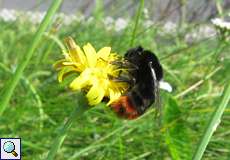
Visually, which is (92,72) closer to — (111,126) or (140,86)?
(140,86)

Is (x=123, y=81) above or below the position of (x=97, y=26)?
below

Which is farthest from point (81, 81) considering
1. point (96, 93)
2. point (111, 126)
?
point (111, 126)

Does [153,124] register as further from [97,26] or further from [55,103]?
[97,26]

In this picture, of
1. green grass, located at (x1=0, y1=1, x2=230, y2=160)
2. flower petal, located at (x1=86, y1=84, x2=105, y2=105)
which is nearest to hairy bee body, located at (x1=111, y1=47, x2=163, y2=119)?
flower petal, located at (x1=86, y1=84, x2=105, y2=105)

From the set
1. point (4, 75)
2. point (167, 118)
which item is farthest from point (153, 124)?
point (4, 75)

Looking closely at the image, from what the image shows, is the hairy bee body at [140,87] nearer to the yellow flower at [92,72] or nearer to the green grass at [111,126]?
the yellow flower at [92,72]

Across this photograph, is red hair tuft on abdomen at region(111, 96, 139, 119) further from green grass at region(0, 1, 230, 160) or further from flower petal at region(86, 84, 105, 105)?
green grass at region(0, 1, 230, 160)
